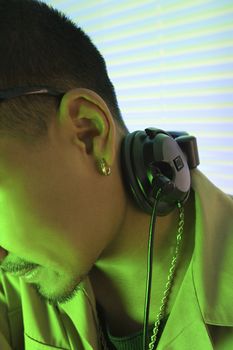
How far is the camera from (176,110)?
1163 mm

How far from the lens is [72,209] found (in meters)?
0.65

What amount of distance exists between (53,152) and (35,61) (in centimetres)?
16

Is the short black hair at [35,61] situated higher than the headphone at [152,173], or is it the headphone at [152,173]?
the short black hair at [35,61]

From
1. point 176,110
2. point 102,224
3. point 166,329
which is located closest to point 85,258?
point 102,224

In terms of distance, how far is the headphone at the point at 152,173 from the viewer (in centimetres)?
65

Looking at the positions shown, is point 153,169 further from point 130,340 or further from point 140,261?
point 130,340

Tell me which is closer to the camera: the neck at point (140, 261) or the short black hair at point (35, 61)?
the short black hair at point (35, 61)

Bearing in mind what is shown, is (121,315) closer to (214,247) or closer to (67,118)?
(214,247)

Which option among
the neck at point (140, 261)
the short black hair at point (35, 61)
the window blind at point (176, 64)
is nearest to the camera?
the short black hair at point (35, 61)

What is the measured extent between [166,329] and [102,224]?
24 cm

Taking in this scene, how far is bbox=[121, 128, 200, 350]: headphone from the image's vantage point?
647mm

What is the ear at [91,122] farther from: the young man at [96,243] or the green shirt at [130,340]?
the green shirt at [130,340]

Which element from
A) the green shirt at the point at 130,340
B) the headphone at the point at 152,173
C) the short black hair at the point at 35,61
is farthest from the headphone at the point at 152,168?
the green shirt at the point at 130,340

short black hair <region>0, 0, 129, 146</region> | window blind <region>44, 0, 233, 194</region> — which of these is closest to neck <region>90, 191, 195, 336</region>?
short black hair <region>0, 0, 129, 146</region>
